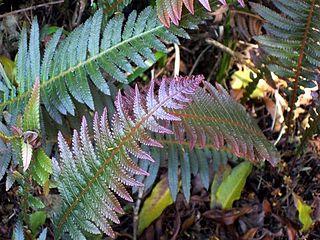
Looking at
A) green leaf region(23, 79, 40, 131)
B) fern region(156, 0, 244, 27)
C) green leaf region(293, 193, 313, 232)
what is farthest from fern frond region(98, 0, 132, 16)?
green leaf region(293, 193, 313, 232)

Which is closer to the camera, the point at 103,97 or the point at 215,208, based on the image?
the point at 103,97

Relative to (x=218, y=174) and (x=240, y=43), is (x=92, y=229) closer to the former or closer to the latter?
(x=218, y=174)

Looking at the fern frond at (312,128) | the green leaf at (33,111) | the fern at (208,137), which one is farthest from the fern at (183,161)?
the green leaf at (33,111)

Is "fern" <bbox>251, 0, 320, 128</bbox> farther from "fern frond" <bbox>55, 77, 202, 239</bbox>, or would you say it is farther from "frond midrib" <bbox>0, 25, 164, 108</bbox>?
"fern frond" <bbox>55, 77, 202, 239</bbox>

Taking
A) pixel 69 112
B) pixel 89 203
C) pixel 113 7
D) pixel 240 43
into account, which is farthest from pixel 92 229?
pixel 240 43

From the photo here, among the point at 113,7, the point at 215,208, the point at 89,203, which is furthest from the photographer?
the point at 215,208

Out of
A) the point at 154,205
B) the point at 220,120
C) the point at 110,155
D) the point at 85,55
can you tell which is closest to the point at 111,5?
the point at 85,55
